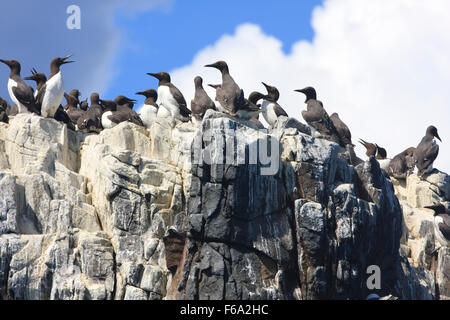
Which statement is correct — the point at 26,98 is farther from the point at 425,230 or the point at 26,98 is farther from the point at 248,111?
the point at 425,230

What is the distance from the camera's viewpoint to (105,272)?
29750mm

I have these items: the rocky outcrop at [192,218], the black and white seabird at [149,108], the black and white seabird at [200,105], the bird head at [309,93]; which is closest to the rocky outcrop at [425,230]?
the rocky outcrop at [192,218]

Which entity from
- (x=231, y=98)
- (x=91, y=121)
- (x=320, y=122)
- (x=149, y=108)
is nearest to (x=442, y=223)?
(x=320, y=122)

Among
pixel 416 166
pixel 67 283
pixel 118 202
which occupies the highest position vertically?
pixel 416 166

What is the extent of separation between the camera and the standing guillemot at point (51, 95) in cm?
3269

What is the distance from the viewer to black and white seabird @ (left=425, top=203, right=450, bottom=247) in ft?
116

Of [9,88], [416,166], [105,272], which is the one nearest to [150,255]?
[105,272]

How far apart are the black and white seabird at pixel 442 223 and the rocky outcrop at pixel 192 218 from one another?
10.7 ft

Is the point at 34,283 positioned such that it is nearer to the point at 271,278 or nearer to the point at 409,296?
the point at 271,278

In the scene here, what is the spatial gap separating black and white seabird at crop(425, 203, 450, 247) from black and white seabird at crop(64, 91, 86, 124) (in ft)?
32.4

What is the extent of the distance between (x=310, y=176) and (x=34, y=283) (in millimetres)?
6897

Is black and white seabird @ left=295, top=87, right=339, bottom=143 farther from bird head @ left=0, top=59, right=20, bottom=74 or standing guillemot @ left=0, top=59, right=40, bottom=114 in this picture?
bird head @ left=0, top=59, right=20, bottom=74

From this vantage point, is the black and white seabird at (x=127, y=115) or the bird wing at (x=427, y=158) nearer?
the black and white seabird at (x=127, y=115)

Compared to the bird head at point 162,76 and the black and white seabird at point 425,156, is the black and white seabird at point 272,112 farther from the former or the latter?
the black and white seabird at point 425,156
